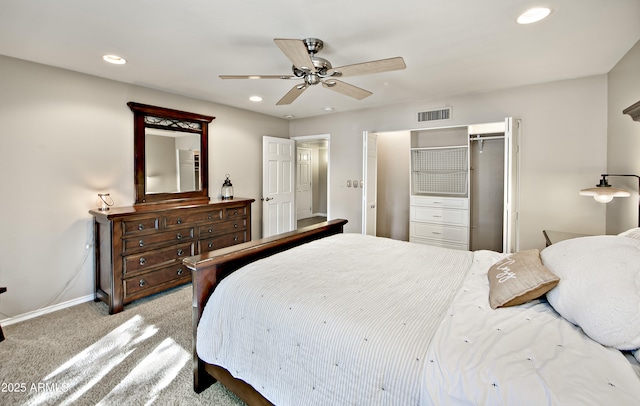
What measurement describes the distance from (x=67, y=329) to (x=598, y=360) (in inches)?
144

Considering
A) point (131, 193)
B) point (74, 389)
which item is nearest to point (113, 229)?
point (131, 193)

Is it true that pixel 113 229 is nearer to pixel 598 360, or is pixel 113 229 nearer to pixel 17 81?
pixel 17 81

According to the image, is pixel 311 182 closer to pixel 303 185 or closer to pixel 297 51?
pixel 303 185

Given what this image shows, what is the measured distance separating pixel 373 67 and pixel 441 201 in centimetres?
300

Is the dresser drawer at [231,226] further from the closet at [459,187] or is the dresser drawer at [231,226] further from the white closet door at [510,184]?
the white closet door at [510,184]

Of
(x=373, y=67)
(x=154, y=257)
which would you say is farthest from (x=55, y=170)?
(x=373, y=67)

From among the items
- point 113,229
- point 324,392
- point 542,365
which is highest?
point 113,229

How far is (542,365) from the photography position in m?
0.97

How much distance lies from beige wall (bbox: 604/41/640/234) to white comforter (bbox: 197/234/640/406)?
70.8 inches

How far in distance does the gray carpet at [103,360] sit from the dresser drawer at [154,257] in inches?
16.7

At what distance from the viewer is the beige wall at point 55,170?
273 cm

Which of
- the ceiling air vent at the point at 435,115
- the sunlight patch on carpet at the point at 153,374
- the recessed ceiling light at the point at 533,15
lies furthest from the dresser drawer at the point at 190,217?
the recessed ceiling light at the point at 533,15

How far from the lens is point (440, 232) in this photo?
4562 mm

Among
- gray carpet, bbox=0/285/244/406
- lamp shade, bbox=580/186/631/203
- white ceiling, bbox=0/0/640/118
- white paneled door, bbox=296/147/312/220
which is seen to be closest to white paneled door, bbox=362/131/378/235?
white ceiling, bbox=0/0/640/118
